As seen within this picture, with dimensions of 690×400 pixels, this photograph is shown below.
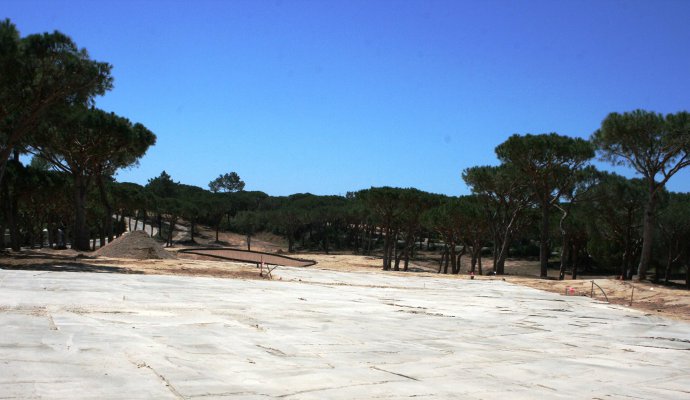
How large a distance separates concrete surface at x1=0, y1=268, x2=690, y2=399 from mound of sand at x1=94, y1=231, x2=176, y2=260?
1610cm

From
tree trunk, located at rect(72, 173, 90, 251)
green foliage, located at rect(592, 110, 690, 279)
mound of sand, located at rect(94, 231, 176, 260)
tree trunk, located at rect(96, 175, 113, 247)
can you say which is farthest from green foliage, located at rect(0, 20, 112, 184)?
green foliage, located at rect(592, 110, 690, 279)

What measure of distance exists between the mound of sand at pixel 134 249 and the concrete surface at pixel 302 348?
16.1 meters

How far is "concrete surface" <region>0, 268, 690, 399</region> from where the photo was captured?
5.49m

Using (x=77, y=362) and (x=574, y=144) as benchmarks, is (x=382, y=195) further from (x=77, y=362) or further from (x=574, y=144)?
(x=77, y=362)

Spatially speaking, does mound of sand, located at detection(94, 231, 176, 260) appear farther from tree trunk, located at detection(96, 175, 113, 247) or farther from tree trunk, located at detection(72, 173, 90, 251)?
tree trunk, located at detection(96, 175, 113, 247)

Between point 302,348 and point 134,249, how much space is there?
2592cm

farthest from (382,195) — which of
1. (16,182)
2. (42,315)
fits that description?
(42,315)

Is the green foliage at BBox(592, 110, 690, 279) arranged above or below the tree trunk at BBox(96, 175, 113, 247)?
above

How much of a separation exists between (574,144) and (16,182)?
32436 mm

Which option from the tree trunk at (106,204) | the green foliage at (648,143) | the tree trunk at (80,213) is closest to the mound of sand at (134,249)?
the tree trunk at (80,213)

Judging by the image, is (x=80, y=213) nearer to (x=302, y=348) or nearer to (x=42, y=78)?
(x=42, y=78)

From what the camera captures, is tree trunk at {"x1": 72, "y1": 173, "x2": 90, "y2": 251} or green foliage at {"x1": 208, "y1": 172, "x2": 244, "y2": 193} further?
green foliage at {"x1": 208, "y1": 172, "x2": 244, "y2": 193}

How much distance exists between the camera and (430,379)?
6.52 m

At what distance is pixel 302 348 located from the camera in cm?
775
